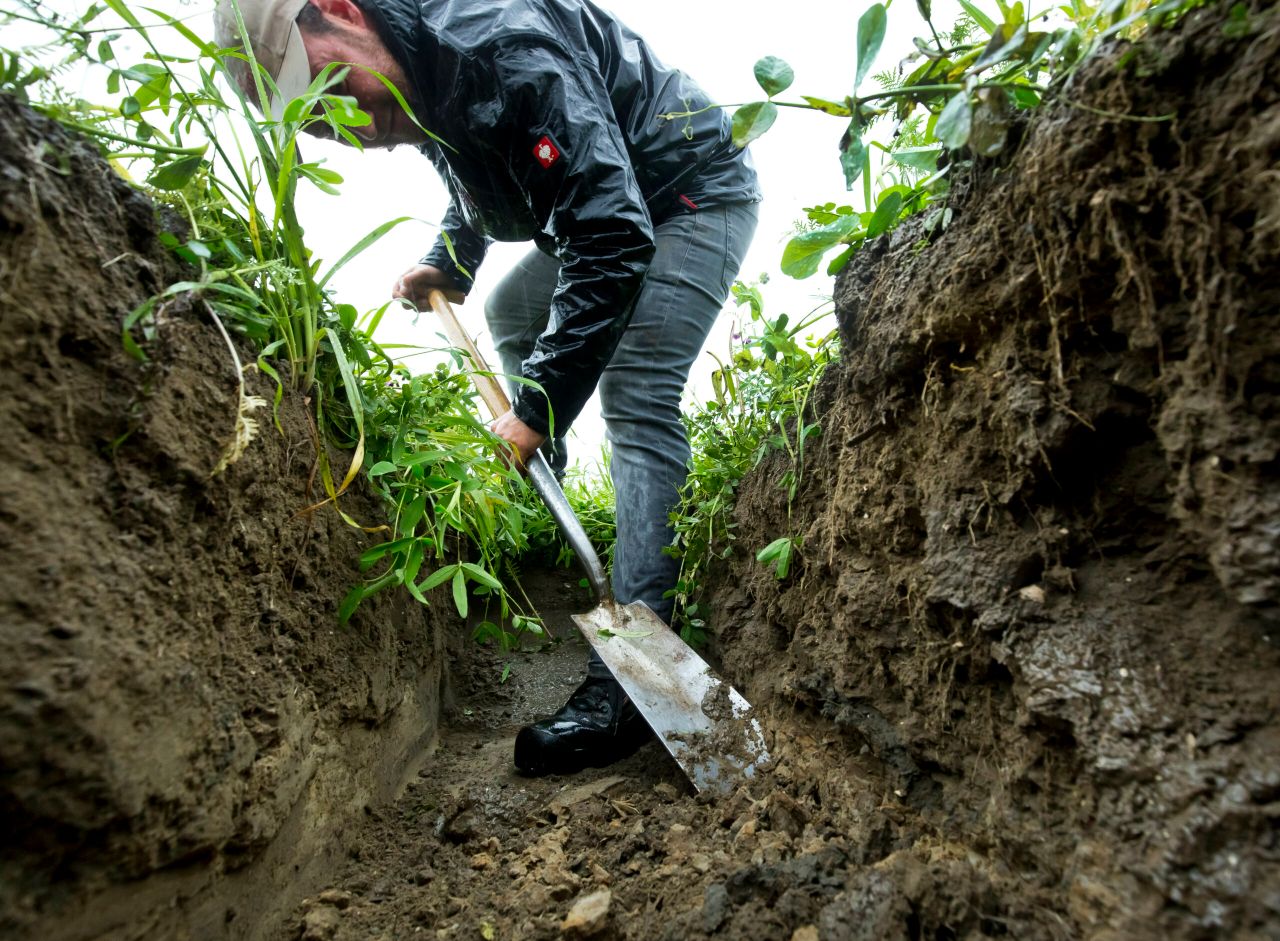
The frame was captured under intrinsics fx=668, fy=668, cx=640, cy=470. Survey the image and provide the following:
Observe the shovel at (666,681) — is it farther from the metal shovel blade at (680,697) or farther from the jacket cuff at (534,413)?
the jacket cuff at (534,413)

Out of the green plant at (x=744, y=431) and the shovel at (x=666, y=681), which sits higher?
the green plant at (x=744, y=431)

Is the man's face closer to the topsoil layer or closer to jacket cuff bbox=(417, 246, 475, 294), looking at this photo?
jacket cuff bbox=(417, 246, 475, 294)

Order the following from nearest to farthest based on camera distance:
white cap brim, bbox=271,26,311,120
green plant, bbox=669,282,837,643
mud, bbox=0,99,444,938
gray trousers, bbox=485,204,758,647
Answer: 1. mud, bbox=0,99,444,938
2. green plant, bbox=669,282,837,643
3. white cap brim, bbox=271,26,311,120
4. gray trousers, bbox=485,204,758,647

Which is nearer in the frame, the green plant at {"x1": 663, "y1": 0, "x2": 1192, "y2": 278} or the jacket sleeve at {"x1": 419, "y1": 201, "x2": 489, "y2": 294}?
the green plant at {"x1": 663, "y1": 0, "x2": 1192, "y2": 278}

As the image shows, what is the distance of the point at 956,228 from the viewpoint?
990 millimetres

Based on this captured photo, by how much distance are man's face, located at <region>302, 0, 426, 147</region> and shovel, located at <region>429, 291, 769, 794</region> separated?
0.69m

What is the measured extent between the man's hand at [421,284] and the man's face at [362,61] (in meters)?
0.54

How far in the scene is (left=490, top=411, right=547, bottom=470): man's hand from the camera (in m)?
1.81

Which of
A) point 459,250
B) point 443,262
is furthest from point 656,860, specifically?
point 459,250

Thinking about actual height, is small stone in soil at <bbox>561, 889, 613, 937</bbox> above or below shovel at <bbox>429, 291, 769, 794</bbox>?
below

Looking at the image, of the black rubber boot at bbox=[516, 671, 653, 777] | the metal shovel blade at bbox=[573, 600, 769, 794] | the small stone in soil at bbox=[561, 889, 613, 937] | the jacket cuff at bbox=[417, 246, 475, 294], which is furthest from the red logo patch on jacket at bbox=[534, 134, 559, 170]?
the small stone in soil at bbox=[561, 889, 613, 937]

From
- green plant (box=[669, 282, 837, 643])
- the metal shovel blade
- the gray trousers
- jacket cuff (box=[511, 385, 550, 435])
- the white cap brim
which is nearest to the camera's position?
the metal shovel blade

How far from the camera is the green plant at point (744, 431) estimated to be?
58.7 inches

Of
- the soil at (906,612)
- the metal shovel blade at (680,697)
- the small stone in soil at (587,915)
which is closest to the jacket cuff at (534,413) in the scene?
the metal shovel blade at (680,697)
